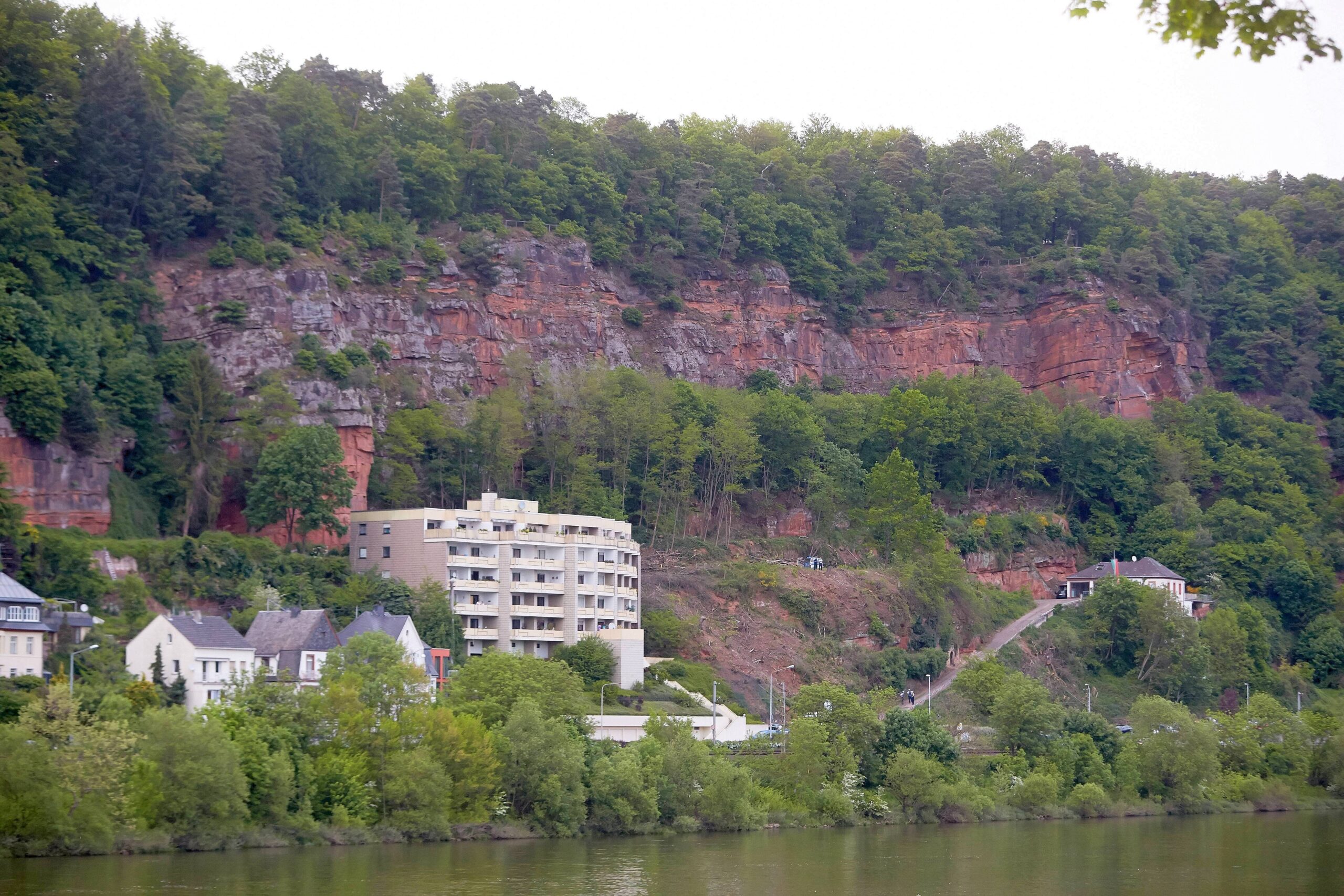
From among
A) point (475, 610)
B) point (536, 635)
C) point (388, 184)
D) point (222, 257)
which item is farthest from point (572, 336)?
point (475, 610)

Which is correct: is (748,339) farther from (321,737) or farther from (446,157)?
(321,737)

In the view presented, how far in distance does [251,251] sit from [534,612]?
30.3m

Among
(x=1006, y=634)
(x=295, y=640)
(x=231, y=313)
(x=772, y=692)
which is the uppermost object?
(x=231, y=313)

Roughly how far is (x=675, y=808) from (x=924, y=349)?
3123 inches

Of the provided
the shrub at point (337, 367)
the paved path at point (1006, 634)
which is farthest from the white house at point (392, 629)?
the paved path at point (1006, 634)

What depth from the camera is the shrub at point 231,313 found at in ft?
325

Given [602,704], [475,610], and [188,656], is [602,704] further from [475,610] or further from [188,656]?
[188,656]

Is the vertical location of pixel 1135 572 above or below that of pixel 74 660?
above

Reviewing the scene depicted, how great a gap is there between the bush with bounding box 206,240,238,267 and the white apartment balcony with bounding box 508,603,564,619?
29.1 m

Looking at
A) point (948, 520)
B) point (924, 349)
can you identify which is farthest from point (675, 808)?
point (924, 349)

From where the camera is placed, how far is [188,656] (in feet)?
229

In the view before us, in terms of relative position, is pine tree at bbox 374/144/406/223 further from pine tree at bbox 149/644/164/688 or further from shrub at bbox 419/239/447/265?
pine tree at bbox 149/644/164/688

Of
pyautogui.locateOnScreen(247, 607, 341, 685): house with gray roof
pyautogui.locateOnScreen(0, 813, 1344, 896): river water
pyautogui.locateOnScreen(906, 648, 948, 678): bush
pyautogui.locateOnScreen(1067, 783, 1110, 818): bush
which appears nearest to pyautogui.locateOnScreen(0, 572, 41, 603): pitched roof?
pyautogui.locateOnScreen(247, 607, 341, 685): house with gray roof

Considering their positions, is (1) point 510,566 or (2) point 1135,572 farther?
(2) point 1135,572
